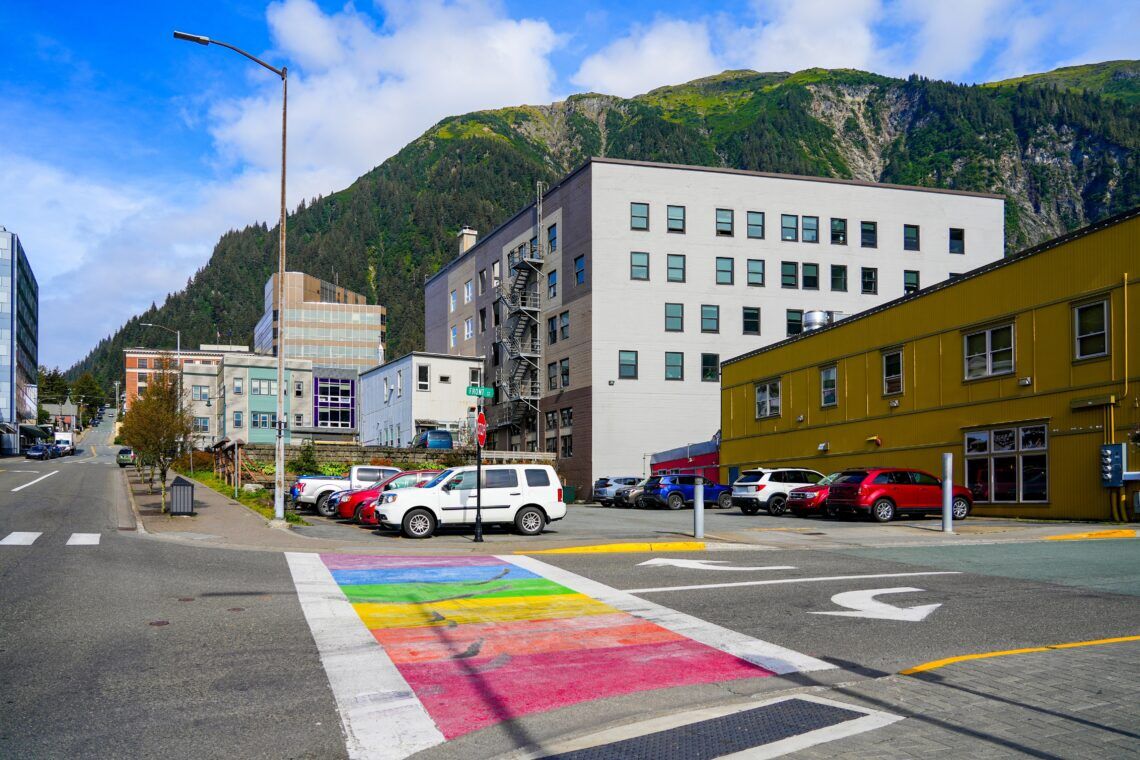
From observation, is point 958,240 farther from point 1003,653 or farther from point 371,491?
point 1003,653

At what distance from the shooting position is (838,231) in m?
59.7

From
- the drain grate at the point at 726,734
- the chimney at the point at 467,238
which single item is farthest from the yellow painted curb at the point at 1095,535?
the chimney at the point at 467,238

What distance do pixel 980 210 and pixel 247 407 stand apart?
2668 inches

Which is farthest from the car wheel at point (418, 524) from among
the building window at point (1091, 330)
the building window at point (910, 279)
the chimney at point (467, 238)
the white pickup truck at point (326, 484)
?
the chimney at point (467, 238)

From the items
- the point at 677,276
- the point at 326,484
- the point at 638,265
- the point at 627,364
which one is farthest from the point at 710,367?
the point at 326,484

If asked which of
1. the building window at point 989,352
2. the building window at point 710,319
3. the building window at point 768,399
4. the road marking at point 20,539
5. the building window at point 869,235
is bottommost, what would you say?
the road marking at point 20,539

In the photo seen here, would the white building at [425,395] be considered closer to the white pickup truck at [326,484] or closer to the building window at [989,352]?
the white pickup truck at [326,484]

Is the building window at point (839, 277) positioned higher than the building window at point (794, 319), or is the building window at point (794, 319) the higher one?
the building window at point (839, 277)

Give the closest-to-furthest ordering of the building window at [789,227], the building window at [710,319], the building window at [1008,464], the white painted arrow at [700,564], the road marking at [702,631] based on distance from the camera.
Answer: the road marking at [702,631]
the white painted arrow at [700,564]
the building window at [1008,464]
the building window at [710,319]
the building window at [789,227]

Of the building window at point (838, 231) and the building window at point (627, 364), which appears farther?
the building window at point (838, 231)

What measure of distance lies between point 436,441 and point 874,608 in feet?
148

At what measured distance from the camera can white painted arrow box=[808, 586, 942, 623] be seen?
1117 centimetres

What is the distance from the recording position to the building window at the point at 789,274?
58.7 meters

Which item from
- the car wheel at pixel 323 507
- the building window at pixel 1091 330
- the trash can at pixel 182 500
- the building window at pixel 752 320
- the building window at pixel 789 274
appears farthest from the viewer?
the building window at pixel 789 274
